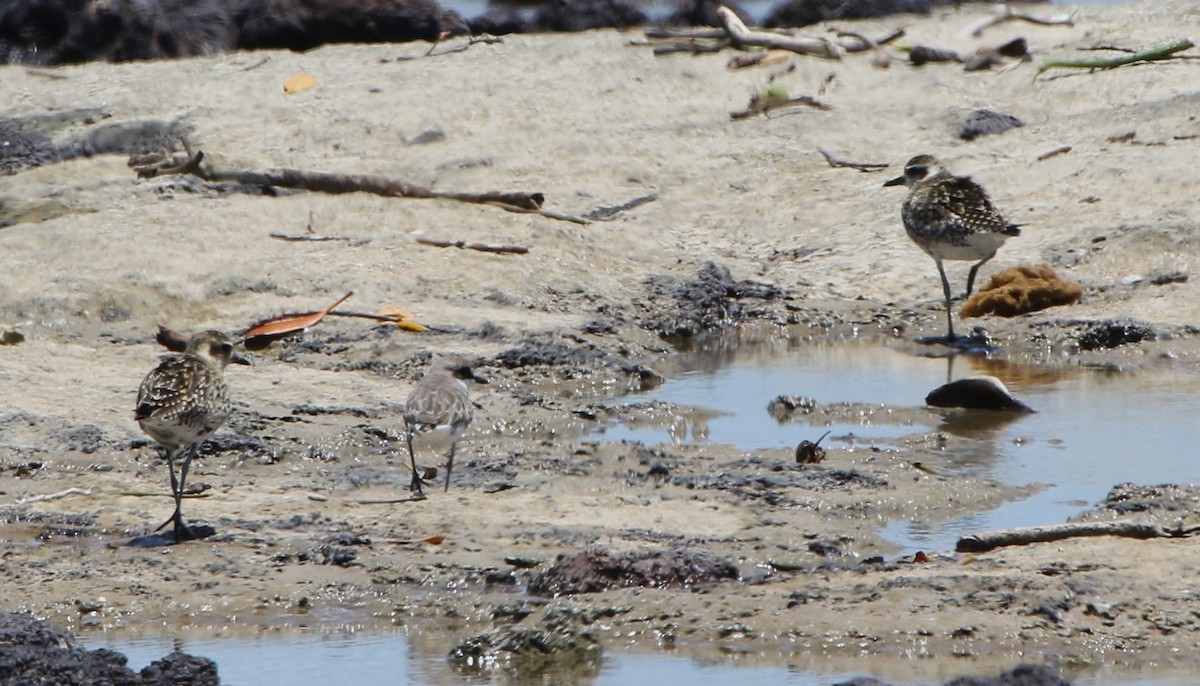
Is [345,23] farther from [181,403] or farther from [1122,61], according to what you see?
[181,403]

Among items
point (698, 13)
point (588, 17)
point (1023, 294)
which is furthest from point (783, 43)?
point (1023, 294)

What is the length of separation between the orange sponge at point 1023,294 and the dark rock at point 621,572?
568 centimetres

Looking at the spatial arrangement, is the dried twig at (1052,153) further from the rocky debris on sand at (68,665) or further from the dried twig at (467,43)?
the rocky debris on sand at (68,665)

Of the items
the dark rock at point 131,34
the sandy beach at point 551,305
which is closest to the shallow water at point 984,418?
the sandy beach at point 551,305

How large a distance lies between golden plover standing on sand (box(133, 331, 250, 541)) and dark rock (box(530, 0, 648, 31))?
12236 millimetres

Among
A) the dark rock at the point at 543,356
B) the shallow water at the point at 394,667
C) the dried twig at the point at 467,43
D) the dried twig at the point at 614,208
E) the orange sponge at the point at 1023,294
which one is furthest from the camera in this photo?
the dried twig at the point at 467,43

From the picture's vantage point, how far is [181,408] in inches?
314

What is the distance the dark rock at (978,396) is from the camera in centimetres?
1014

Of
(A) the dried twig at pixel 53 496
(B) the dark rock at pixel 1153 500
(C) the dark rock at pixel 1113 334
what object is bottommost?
(A) the dried twig at pixel 53 496

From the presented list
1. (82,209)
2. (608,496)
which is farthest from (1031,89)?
(608,496)

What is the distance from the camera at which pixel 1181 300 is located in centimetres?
1224

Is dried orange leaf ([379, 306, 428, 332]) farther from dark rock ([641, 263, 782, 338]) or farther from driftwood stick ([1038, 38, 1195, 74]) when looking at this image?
driftwood stick ([1038, 38, 1195, 74])

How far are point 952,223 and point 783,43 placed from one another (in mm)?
5794

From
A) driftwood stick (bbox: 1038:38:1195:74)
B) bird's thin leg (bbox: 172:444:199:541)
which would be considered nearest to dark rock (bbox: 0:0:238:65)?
driftwood stick (bbox: 1038:38:1195:74)
